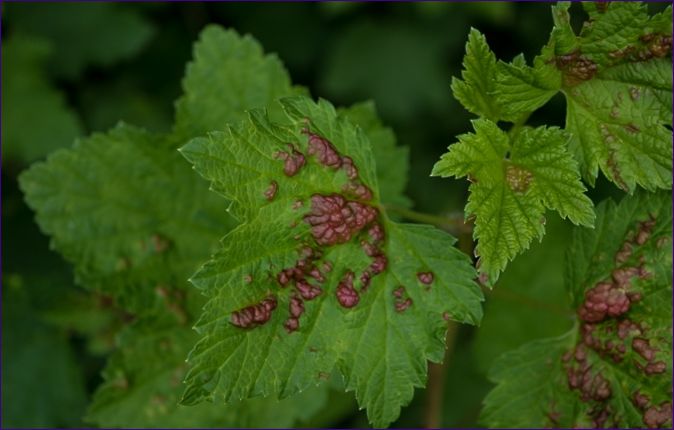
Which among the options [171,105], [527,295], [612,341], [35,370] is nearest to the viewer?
[612,341]

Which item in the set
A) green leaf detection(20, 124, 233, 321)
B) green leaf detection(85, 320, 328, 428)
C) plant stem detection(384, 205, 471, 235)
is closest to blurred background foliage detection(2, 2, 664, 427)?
plant stem detection(384, 205, 471, 235)

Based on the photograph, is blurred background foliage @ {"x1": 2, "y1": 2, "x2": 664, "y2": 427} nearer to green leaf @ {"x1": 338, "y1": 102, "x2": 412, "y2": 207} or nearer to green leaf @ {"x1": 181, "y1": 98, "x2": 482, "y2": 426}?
green leaf @ {"x1": 338, "y1": 102, "x2": 412, "y2": 207}

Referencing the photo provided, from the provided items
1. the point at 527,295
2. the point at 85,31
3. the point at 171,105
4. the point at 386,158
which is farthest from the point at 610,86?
the point at 85,31

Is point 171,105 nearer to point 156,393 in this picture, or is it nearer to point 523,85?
point 156,393

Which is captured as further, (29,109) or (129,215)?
(29,109)

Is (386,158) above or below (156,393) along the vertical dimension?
Answer: above

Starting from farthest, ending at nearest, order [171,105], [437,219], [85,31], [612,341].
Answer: [171,105], [85,31], [437,219], [612,341]
